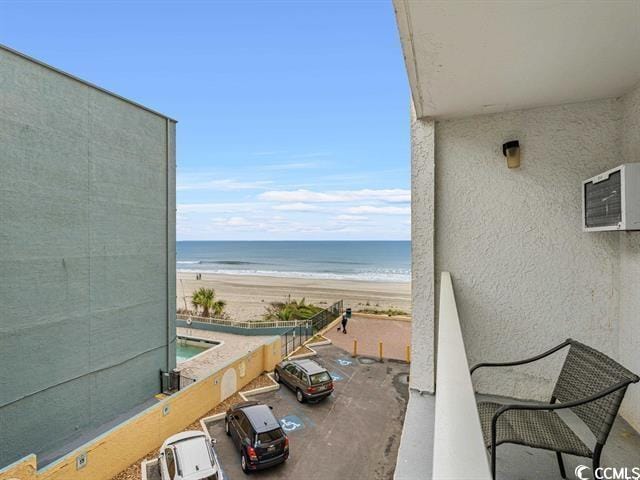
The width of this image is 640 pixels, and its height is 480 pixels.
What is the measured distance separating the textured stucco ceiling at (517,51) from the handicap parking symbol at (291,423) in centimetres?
661

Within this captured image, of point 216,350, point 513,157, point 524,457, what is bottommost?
point 216,350

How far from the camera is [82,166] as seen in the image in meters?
6.79

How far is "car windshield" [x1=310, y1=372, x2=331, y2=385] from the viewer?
298 inches

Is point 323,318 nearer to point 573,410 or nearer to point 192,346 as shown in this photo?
point 192,346

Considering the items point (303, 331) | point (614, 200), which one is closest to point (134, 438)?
point (614, 200)

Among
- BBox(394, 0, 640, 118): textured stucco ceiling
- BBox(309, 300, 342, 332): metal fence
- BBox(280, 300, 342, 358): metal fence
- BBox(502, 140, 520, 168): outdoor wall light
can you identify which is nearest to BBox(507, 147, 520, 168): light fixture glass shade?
BBox(502, 140, 520, 168): outdoor wall light

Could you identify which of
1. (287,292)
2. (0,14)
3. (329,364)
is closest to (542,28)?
(329,364)

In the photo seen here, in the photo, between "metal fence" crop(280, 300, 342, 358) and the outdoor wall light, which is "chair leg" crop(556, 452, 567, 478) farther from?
"metal fence" crop(280, 300, 342, 358)

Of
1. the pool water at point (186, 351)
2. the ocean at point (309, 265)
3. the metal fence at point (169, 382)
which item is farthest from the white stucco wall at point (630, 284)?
the ocean at point (309, 265)

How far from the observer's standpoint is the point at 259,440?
5320 millimetres

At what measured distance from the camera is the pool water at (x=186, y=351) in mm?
12089

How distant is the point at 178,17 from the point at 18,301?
17.8 m

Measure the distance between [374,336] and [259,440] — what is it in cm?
794

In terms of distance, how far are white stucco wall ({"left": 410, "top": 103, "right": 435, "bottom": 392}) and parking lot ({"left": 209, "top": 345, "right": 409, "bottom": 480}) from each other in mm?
3800
